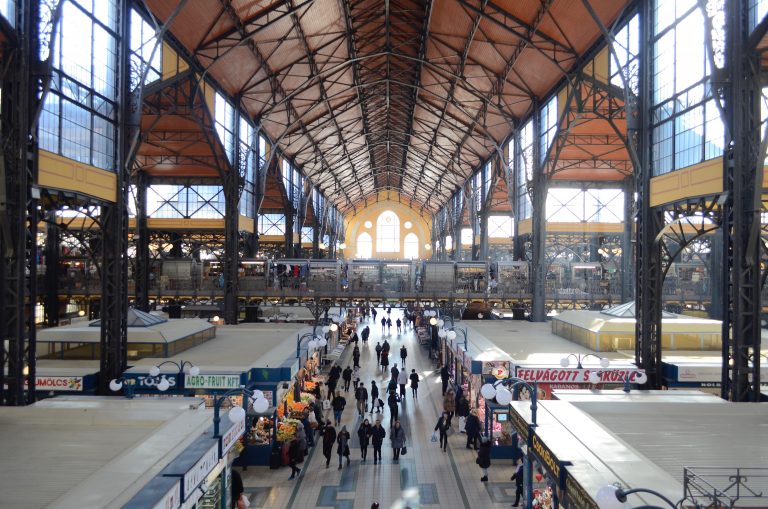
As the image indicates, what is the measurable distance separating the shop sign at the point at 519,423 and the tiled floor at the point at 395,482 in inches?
103

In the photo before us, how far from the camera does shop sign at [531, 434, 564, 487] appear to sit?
297 inches

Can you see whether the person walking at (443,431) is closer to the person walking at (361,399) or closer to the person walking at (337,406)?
the person walking at (337,406)

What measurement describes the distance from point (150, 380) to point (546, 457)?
1138 centimetres

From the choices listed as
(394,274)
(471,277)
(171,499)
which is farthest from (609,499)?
(394,274)

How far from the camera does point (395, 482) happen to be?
13.1 metres

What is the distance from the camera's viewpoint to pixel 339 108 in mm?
40188

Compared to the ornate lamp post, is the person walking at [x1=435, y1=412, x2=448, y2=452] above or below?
below

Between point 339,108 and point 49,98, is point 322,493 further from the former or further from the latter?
point 339,108

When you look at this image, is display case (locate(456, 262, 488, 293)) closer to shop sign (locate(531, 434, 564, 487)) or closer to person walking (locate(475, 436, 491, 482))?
person walking (locate(475, 436, 491, 482))

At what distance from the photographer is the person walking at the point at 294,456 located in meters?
13.6

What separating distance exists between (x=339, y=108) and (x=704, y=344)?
95.2 ft

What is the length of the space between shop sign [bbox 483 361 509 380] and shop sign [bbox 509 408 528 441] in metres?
5.40

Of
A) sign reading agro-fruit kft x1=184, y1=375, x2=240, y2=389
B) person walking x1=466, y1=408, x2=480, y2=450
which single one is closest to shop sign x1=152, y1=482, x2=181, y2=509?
sign reading agro-fruit kft x1=184, y1=375, x2=240, y2=389

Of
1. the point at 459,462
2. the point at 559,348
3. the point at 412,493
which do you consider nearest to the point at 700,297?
the point at 559,348
